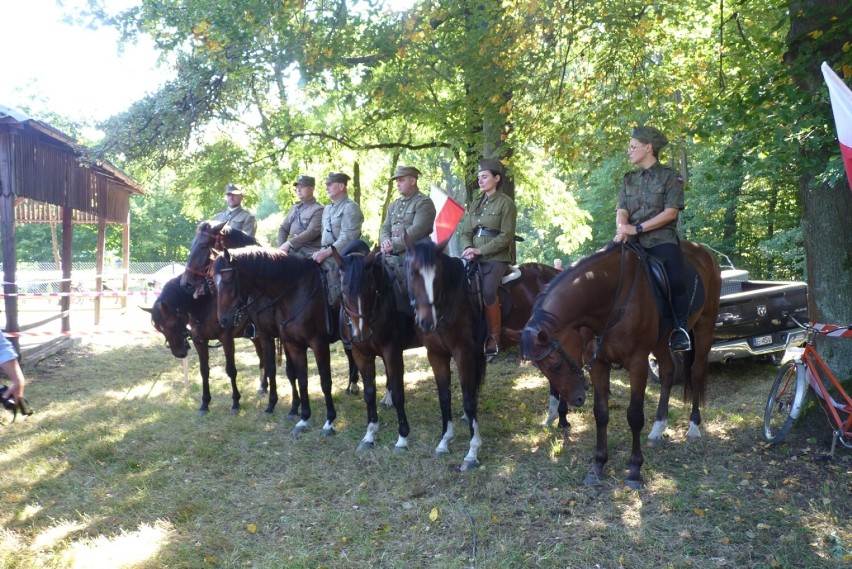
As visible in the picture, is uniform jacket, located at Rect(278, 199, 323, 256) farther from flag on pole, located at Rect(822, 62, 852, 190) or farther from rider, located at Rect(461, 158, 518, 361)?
flag on pole, located at Rect(822, 62, 852, 190)

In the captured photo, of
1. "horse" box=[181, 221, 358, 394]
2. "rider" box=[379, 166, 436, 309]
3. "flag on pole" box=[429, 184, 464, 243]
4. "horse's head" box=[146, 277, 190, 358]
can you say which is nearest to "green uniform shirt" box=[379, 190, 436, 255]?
"rider" box=[379, 166, 436, 309]

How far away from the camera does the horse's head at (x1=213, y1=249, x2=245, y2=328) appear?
6617mm

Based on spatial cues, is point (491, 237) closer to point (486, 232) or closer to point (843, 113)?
point (486, 232)

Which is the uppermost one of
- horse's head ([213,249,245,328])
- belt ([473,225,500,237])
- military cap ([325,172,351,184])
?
military cap ([325,172,351,184])

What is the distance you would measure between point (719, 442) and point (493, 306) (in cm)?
256

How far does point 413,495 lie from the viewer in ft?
16.8

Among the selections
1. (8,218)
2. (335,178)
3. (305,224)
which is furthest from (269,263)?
(8,218)

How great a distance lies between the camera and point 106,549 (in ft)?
14.1

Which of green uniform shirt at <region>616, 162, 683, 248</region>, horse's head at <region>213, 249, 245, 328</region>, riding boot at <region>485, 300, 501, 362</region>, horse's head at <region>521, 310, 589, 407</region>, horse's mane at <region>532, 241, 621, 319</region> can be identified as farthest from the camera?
horse's head at <region>213, 249, 245, 328</region>

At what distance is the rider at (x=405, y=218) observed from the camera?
680cm

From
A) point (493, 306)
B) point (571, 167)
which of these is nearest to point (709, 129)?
point (493, 306)

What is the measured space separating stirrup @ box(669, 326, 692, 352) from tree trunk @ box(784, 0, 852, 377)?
140cm

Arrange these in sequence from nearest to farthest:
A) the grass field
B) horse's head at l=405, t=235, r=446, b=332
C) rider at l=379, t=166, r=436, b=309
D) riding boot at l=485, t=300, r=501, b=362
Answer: the grass field, horse's head at l=405, t=235, r=446, b=332, riding boot at l=485, t=300, r=501, b=362, rider at l=379, t=166, r=436, b=309

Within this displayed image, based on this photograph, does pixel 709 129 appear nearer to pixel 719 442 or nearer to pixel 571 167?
pixel 719 442
